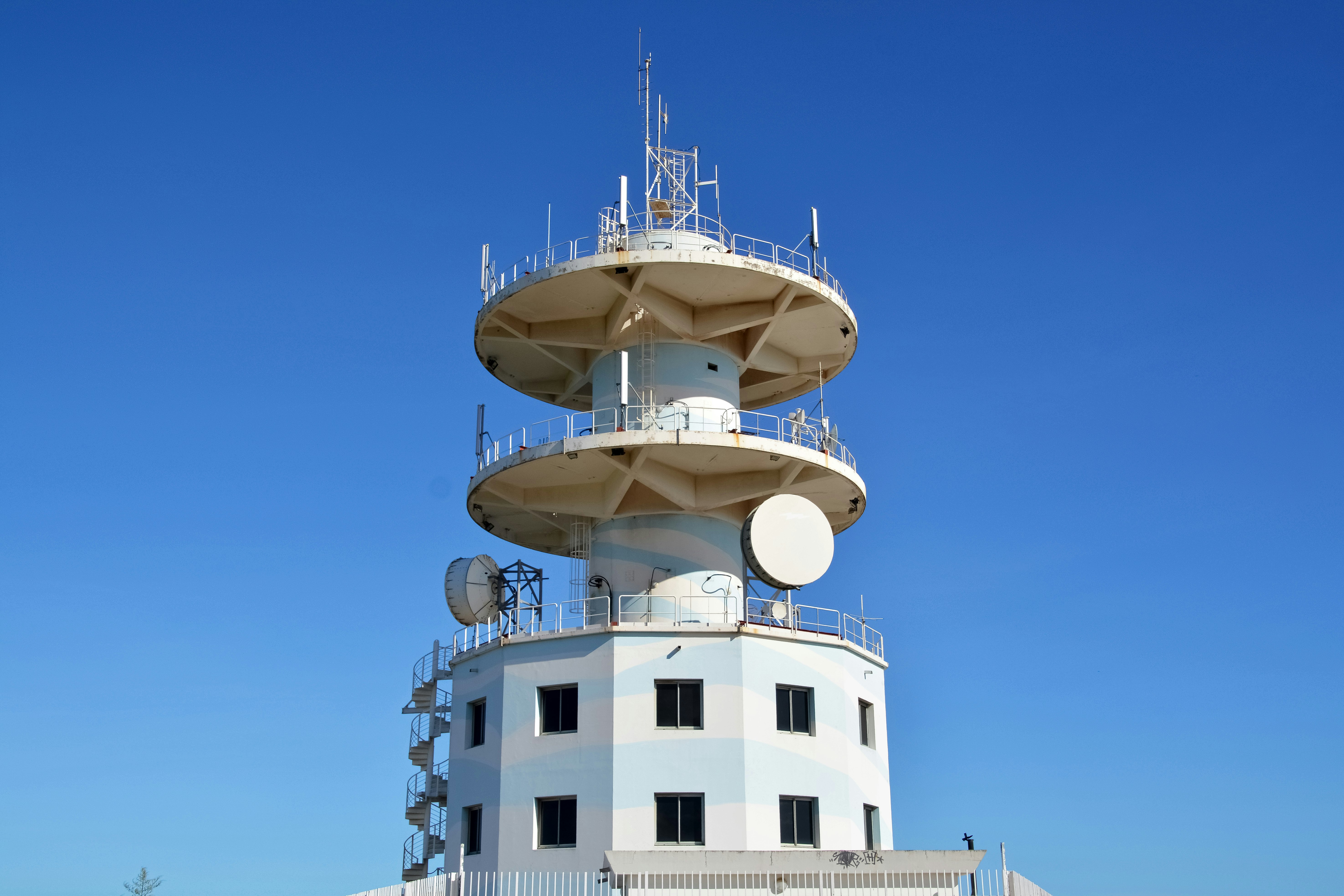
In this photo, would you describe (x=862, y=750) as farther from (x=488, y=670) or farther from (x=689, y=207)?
Result: (x=689, y=207)

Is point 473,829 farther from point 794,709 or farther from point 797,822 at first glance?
point 794,709

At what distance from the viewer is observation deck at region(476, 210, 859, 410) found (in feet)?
132

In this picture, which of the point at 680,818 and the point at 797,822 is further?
the point at 797,822

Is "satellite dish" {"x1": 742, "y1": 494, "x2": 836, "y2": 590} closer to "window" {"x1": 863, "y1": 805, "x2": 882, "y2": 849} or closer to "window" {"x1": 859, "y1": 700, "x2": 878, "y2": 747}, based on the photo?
"window" {"x1": 859, "y1": 700, "x2": 878, "y2": 747}

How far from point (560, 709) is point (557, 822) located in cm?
297

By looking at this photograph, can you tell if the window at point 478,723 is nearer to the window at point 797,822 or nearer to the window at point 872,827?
the window at point 797,822

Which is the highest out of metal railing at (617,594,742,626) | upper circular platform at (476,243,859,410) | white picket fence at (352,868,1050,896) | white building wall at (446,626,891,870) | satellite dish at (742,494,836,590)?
upper circular platform at (476,243,859,410)

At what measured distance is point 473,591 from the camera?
139 ft

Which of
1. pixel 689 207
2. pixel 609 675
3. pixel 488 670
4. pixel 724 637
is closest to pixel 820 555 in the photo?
pixel 724 637

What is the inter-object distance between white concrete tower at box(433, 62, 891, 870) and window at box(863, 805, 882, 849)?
0.08m

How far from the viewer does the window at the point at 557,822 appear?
3591cm

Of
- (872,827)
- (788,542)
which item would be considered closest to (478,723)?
(788,542)

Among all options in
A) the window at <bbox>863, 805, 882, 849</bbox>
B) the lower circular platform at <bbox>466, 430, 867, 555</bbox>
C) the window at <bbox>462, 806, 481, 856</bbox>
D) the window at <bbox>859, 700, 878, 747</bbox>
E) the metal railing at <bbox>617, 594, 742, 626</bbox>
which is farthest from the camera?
the window at <bbox>859, 700, 878, 747</bbox>

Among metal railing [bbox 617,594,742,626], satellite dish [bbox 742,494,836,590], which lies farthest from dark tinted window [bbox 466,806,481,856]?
satellite dish [bbox 742,494,836,590]
